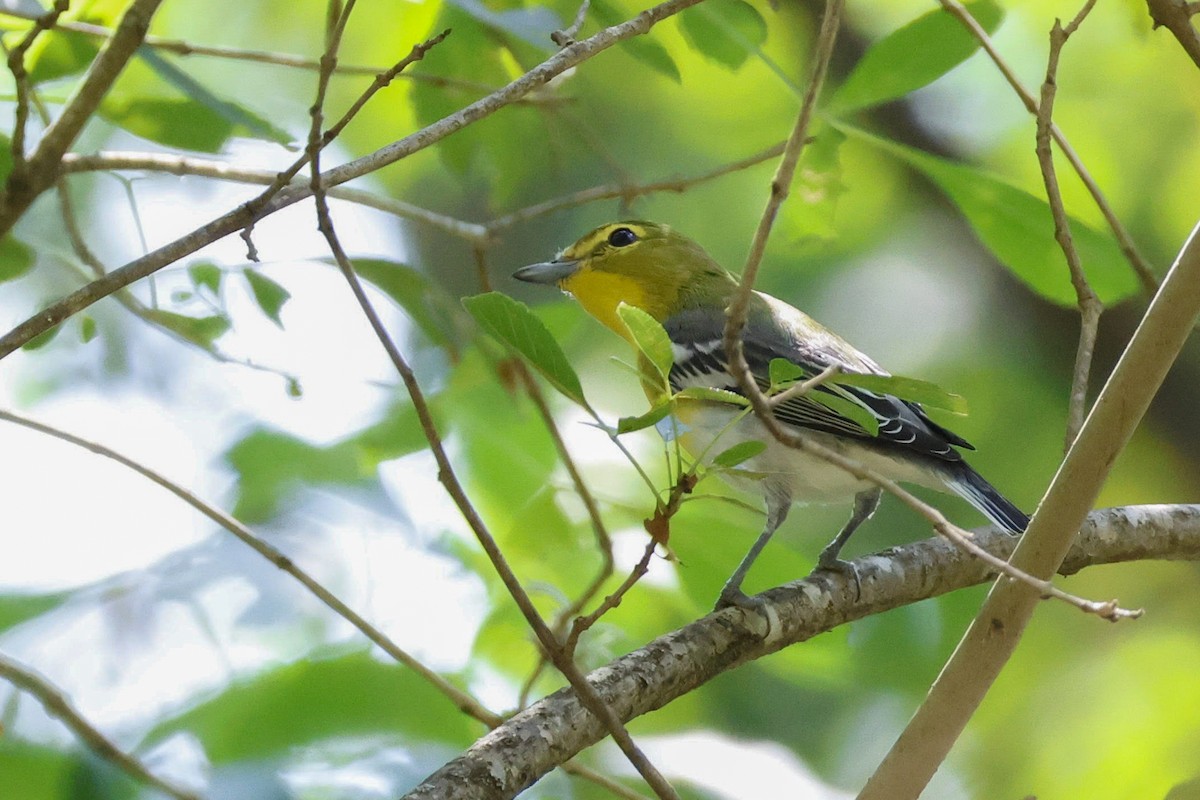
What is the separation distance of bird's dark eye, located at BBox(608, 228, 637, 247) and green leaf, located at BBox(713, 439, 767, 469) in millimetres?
2405

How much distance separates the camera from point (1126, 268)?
8.57 feet

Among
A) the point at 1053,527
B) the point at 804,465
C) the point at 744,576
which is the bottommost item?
the point at 1053,527

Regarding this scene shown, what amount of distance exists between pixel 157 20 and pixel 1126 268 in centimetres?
335

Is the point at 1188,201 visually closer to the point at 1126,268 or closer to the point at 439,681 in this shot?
the point at 1126,268

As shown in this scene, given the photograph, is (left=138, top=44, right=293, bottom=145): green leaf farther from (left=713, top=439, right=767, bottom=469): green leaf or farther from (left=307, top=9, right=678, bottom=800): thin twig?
(left=713, top=439, right=767, bottom=469): green leaf

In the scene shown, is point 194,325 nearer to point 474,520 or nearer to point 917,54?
point 474,520

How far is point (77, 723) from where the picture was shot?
234cm

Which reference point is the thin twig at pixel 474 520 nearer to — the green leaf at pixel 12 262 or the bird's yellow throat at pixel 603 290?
the green leaf at pixel 12 262

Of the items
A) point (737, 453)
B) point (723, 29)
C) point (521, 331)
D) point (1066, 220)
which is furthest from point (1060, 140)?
point (521, 331)

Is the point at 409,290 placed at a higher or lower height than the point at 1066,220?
higher

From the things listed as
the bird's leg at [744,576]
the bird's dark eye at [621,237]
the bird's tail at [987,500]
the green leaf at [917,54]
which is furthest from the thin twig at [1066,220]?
the bird's dark eye at [621,237]

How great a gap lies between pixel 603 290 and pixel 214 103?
6.22 feet

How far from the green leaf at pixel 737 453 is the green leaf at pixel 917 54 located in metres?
1.12

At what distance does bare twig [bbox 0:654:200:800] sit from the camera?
230 centimetres
